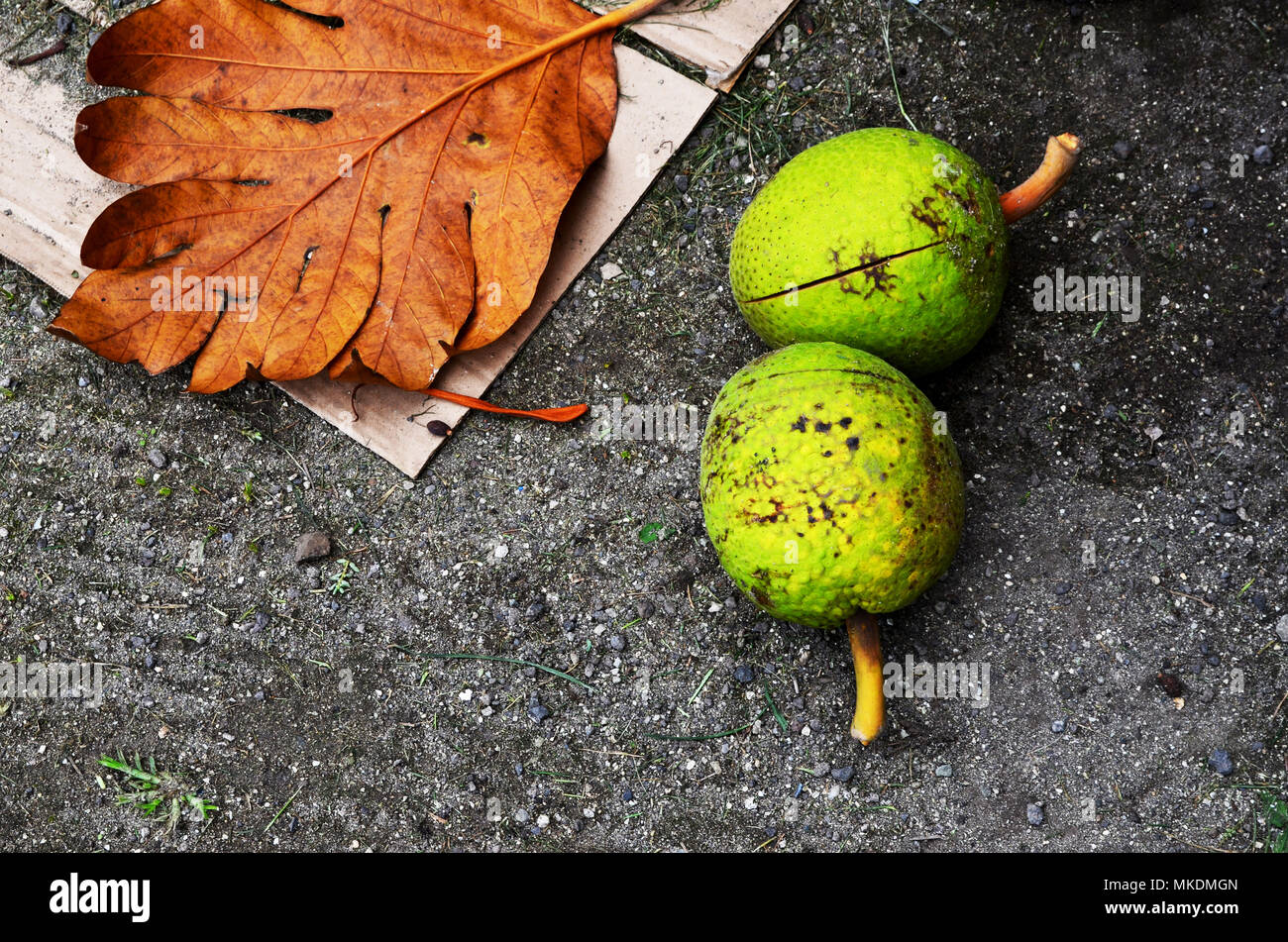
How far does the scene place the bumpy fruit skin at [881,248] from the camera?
2.42 metres

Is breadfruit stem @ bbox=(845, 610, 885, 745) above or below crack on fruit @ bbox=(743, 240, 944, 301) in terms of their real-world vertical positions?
below

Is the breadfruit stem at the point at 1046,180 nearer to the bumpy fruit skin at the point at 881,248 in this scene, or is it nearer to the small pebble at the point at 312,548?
the bumpy fruit skin at the point at 881,248

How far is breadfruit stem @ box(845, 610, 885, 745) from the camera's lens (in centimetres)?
262

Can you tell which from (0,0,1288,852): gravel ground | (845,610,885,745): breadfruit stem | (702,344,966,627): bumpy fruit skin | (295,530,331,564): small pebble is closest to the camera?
(702,344,966,627): bumpy fruit skin

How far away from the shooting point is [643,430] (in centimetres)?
318

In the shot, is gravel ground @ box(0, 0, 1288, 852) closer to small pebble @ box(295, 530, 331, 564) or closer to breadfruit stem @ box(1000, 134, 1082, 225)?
small pebble @ box(295, 530, 331, 564)

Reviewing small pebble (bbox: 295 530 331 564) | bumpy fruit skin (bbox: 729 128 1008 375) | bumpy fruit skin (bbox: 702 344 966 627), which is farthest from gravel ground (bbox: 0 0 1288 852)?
bumpy fruit skin (bbox: 702 344 966 627)

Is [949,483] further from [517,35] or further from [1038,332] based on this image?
[517,35]

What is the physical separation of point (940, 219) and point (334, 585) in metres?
2.23

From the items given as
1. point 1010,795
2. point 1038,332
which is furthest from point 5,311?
A: point 1010,795

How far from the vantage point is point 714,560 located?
10.2 feet

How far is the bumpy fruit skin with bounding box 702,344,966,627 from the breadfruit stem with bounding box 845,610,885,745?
146 mm

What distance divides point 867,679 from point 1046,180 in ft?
4.98

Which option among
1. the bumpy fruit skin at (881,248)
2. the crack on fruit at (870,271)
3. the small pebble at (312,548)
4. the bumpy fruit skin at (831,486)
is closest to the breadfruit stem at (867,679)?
the bumpy fruit skin at (831,486)
